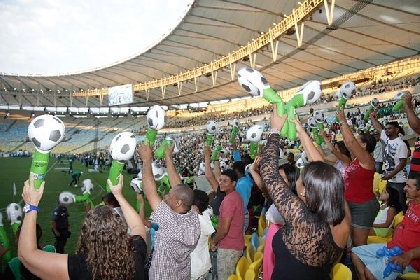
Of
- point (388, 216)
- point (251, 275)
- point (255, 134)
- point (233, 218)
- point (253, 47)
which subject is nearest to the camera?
point (251, 275)

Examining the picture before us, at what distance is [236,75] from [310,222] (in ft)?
32.0

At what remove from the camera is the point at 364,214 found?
144 inches

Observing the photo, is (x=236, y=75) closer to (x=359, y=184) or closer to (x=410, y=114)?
(x=410, y=114)

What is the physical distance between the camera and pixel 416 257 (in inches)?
113

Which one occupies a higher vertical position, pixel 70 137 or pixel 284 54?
pixel 284 54

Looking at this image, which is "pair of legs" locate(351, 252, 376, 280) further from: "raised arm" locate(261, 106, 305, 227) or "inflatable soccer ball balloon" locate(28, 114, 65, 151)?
"inflatable soccer ball balloon" locate(28, 114, 65, 151)

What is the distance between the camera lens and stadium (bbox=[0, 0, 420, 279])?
46.6 ft

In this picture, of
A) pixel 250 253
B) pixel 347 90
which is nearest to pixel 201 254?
pixel 250 253

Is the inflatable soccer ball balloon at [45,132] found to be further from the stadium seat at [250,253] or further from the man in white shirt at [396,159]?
the man in white shirt at [396,159]

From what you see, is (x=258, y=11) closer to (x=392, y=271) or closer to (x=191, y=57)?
(x=191, y=57)

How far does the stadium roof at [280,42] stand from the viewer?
53.2 feet

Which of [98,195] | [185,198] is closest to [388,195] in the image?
[185,198]

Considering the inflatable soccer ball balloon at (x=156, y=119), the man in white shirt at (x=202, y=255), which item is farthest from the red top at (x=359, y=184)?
the inflatable soccer ball balloon at (x=156, y=119)

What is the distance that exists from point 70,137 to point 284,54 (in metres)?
38.7
